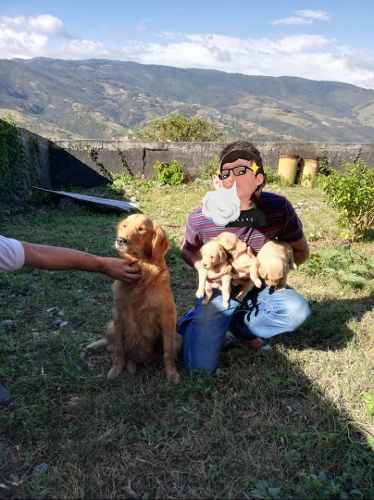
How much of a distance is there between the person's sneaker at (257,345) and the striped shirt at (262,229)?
0.97m

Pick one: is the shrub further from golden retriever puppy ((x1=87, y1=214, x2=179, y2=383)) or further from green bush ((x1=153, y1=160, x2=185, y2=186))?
golden retriever puppy ((x1=87, y1=214, x2=179, y2=383))

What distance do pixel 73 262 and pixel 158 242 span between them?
61 cm

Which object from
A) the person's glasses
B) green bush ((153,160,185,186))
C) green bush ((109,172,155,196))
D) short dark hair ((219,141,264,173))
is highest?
short dark hair ((219,141,264,173))

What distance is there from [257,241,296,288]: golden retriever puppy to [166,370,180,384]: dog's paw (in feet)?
3.44

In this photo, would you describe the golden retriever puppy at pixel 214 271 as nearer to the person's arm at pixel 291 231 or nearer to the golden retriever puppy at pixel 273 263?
the golden retriever puppy at pixel 273 263

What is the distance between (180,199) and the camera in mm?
11898

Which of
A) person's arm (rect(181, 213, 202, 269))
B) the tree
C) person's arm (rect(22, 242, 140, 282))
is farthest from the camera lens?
the tree

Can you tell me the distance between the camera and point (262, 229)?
3.39 meters

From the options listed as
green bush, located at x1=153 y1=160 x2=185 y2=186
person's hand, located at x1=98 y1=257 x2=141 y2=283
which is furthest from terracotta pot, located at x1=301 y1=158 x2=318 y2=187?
person's hand, located at x1=98 y1=257 x2=141 y2=283

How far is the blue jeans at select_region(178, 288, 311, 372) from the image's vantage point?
3.47m

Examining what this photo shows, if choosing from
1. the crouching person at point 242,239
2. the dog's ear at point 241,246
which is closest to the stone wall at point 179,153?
the crouching person at point 242,239

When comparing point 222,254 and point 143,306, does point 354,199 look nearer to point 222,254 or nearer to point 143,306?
point 222,254

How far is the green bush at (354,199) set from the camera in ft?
24.4

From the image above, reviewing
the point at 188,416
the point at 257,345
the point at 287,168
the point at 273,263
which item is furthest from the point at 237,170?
the point at 287,168
